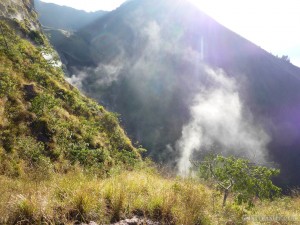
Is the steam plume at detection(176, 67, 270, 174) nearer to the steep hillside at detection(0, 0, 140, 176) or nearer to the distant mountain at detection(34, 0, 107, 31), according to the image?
the steep hillside at detection(0, 0, 140, 176)

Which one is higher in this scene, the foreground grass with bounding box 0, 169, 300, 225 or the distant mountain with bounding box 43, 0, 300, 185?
the distant mountain with bounding box 43, 0, 300, 185

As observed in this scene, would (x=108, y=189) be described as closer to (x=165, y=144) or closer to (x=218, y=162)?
(x=218, y=162)

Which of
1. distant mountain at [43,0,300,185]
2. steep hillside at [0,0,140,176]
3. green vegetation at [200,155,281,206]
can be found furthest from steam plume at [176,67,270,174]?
green vegetation at [200,155,281,206]

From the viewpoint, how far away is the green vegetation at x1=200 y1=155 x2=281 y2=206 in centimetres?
687

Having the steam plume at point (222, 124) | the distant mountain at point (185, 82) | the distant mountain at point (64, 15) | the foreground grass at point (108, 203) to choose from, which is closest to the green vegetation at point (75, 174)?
the foreground grass at point (108, 203)

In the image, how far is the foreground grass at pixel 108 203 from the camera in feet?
14.7

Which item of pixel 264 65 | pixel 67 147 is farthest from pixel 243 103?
pixel 67 147

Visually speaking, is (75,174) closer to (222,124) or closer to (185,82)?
(222,124)

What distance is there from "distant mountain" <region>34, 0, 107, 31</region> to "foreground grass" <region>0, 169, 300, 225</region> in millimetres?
117304

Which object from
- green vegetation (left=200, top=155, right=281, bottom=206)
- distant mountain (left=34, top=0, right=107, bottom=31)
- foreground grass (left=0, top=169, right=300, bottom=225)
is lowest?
foreground grass (left=0, top=169, right=300, bottom=225)

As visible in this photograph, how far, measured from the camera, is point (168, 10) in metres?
88.6

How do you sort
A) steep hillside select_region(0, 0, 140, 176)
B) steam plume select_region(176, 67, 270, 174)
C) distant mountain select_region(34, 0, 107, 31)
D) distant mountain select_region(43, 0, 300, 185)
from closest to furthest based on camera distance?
steep hillside select_region(0, 0, 140, 176) → steam plume select_region(176, 67, 270, 174) → distant mountain select_region(43, 0, 300, 185) → distant mountain select_region(34, 0, 107, 31)

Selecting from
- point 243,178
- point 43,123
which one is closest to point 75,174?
point 243,178

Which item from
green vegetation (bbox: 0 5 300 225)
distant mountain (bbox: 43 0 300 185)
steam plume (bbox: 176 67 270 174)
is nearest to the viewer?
green vegetation (bbox: 0 5 300 225)
